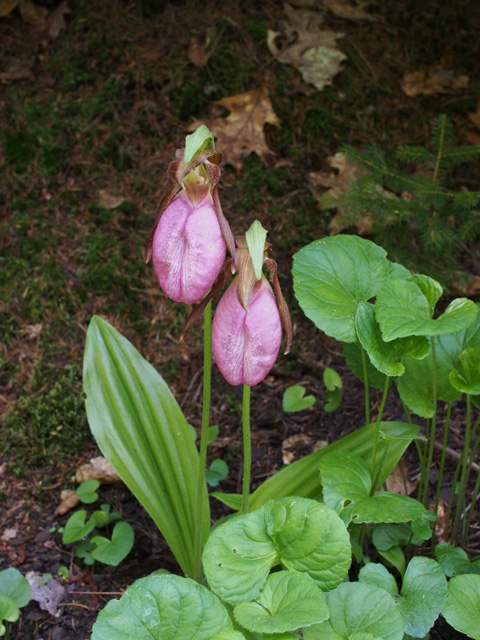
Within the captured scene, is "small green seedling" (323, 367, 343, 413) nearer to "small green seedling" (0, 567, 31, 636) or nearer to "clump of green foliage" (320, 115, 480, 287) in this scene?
"clump of green foliage" (320, 115, 480, 287)

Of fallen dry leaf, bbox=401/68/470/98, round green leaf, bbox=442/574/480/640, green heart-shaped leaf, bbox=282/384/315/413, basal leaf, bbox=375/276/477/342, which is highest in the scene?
basal leaf, bbox=375/276/477/342

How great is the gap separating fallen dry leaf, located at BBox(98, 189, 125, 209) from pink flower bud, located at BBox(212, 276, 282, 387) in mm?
1661

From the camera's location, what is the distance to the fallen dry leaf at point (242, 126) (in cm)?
289

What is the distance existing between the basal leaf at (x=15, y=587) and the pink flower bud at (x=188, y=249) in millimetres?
999

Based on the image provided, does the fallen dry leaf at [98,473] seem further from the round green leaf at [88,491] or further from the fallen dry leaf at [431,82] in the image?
the fallen dry leaf at [431,82]

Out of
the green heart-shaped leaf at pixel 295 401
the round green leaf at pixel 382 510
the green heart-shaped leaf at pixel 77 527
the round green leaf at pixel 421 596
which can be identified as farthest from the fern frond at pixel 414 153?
the green heart-shaped leaf at pixel 77 527

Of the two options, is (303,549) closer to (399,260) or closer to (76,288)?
(399,260)

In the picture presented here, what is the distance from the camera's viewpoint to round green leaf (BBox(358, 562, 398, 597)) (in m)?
1.45

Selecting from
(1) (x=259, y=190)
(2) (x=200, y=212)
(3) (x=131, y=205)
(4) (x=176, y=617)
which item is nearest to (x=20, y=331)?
(3) (x=131, y=205)

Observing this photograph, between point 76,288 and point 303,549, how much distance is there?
1.77 m

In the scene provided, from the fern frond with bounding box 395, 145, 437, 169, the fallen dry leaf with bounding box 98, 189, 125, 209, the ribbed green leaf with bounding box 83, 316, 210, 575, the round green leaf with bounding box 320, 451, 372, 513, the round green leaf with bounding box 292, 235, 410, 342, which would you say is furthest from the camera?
the fallen dry leaf with bounding box 98, 189, 125, 209

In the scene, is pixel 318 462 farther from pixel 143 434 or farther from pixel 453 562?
pixel 143 434

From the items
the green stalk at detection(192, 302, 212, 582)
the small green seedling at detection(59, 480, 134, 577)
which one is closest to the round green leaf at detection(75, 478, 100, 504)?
the small green seedling at detection(59, 480, 134, 577)

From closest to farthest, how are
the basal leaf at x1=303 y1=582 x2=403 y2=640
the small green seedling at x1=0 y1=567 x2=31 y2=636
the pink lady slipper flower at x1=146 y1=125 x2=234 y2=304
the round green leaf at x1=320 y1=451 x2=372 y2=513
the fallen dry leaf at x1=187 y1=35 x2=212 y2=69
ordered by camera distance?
the basal leaf at x1=303 y1=582 x2=403 y2=640, the pink lady slipper flower at x1=146 y1=125 x2=234 y2=304, the round green leaf at x1=320 y1=451 x2=372 y2=513, the small green seedling at x1=0 y1=567 x2=31 y2=636, the fallen dry leaf at x1=187 y1=35 x2=212 y2=69
